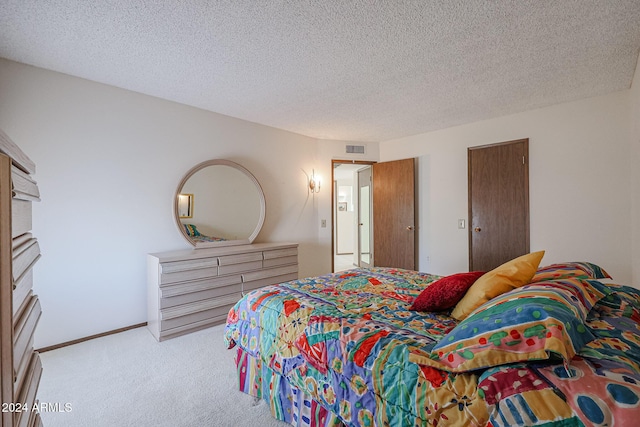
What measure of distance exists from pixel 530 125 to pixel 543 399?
370 centimetres

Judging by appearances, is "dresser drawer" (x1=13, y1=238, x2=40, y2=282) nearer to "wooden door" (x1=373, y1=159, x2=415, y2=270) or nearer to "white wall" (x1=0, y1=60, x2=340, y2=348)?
"white wall" (x1=0, y1=60, x2=340, y2=348)

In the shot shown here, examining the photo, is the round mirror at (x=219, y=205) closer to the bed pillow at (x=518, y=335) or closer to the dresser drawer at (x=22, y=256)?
the dresser drawer at (x=22, y=256)

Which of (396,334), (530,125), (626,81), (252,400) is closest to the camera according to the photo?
(396,334)

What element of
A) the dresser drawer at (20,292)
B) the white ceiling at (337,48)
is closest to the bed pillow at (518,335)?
the dresser drawer at (20,292)

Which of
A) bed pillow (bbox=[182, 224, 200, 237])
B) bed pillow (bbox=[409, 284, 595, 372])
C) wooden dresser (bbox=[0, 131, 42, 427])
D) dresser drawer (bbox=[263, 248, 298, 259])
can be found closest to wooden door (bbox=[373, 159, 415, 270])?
dresser drawer (bbox=[263, 248, 298, 259])

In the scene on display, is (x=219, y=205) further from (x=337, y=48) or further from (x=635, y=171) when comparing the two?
(x=635, y=171)

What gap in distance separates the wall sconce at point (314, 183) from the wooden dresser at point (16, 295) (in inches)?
146

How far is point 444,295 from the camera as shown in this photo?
1574mm

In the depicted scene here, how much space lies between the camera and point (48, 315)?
8.11 feet

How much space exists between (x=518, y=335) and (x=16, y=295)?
154 cm

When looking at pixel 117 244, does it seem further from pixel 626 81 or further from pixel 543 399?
pixel 626 81

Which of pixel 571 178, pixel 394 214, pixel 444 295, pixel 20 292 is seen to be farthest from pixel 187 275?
pixel 571 178

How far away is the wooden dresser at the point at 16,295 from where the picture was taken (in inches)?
25.5

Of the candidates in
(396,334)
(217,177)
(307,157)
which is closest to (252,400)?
(396,334)
